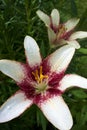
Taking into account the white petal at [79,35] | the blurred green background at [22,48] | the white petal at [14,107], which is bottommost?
the blurred green background at [22,48]

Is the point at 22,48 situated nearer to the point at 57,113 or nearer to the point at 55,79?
the point at 55,79

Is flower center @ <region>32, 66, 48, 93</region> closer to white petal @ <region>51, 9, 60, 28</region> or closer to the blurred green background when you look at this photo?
the blurred green background

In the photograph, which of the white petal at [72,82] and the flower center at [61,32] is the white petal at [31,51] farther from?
the flower center at [61,32]

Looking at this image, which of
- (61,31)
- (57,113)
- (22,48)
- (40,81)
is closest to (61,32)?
(61,31)

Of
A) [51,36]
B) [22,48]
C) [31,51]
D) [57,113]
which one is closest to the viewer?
[57,113]

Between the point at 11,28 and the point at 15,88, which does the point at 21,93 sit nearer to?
the point at 15,88

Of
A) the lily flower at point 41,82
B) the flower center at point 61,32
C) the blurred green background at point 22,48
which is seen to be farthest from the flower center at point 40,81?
the flower center at point 61,32
